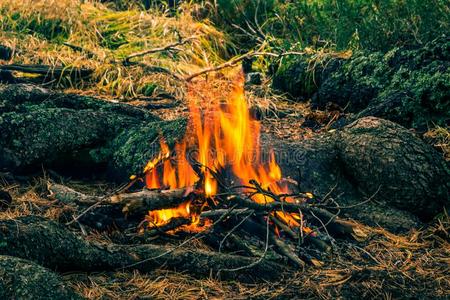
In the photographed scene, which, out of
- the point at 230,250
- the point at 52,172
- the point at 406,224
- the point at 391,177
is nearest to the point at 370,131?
the point at 391,177

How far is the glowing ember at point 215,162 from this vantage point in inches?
145

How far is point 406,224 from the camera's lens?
12.6ft

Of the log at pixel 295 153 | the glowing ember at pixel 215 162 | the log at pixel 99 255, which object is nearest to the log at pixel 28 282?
the log at pixel 99 255

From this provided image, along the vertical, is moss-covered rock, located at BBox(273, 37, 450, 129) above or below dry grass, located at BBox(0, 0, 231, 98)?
below

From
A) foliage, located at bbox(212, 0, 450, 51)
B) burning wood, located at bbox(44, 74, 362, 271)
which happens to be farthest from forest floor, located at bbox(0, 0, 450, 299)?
foliage, located at bbox(212, 0, 450, 51)

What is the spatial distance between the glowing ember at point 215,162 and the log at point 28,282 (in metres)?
1.19

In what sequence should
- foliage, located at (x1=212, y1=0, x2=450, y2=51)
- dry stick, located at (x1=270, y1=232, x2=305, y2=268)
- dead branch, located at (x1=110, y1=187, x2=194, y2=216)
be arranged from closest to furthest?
1. dry stick, located at (x1=270, y1=232, x2=305, y2=268)
2. dead branch, located at (x1=110, y1=187, x2=194, y2=216)
3. foliage, located at (x1=212, y1=0, x2=450, y2=51)

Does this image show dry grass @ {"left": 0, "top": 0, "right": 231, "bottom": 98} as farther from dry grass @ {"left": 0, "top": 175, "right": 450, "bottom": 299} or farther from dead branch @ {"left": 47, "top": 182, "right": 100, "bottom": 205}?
dry grass @ {"left": 0, "top": 175, "right": 450, "bottom": 299}

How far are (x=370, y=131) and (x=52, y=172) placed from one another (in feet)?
8.11

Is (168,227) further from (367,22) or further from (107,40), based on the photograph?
(107,40)

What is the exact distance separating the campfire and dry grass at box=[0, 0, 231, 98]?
101 inches

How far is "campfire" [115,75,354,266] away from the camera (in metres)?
3.46

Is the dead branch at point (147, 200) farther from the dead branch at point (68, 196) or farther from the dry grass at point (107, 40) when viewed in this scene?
the dry grass at point (107, 40)

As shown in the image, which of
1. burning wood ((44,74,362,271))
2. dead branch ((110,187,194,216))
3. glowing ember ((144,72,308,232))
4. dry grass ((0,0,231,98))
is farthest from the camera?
dry grass ((0,0,231,98))
